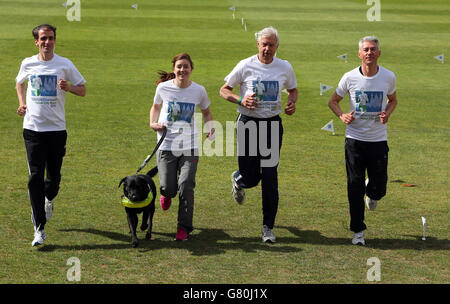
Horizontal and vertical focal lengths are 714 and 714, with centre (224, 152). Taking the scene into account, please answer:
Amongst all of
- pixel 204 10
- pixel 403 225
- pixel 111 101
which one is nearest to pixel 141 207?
pixel 403 225

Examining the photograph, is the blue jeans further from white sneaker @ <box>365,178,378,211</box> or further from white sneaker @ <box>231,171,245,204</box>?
white sneaker @ <box>365,178,378,211</box>

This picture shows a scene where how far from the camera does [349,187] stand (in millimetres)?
8383

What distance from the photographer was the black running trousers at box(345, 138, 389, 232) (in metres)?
8.21

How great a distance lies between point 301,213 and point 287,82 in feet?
6.56

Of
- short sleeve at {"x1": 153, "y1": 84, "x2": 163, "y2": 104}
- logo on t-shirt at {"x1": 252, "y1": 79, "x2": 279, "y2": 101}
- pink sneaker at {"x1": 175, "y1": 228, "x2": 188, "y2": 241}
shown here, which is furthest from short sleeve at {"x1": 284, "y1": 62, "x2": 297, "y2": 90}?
pink sneaker at {"x1": 175, "y1": 228, "x2": 188, "y2": 241}

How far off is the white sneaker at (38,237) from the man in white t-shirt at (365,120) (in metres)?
3.51

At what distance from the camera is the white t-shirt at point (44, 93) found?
806 cm

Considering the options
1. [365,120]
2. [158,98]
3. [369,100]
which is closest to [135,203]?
[158,98]

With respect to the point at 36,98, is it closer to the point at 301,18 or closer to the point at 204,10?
the point at 301,18

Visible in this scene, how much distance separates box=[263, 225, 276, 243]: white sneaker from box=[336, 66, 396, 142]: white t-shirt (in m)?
1.47

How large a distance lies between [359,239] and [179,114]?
2521 mm

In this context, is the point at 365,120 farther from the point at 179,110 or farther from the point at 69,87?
the point at 69,87

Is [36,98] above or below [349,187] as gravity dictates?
above
